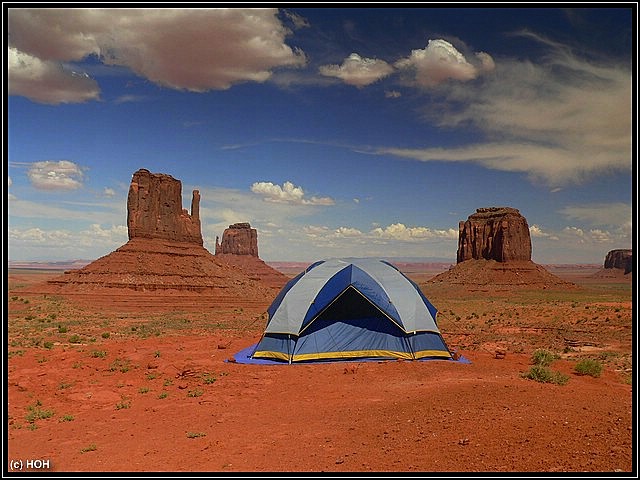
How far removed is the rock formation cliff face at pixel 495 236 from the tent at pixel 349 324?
323 feet

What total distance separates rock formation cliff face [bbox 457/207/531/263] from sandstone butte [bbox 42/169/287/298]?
59.0 m

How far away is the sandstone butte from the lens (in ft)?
223

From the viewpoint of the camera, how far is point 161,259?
75312mm

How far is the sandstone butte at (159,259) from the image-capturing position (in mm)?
67875

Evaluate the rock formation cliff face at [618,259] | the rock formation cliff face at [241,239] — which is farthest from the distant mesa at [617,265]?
the rock formation cliff face at [241,239]

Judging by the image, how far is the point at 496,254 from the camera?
360 ft

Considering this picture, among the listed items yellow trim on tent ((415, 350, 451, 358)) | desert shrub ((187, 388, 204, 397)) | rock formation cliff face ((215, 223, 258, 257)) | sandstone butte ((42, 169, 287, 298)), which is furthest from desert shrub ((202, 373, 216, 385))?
rock formation cliff face ((215, 223, 258, 257))

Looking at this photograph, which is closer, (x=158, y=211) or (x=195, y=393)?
(x=195, y=393)

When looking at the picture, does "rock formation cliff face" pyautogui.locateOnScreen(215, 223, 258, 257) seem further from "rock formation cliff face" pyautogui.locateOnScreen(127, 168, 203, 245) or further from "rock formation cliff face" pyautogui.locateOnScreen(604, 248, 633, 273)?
"rock formation cliff face" pyautogui.locateOnScreen(604, 248, 633, 273)

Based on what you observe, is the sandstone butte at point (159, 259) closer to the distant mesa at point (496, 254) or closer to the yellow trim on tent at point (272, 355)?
the distant mesa at point (496, 254)

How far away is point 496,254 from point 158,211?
3032 inches

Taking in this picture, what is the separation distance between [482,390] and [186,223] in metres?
82.1

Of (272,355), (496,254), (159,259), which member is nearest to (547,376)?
(272,355)

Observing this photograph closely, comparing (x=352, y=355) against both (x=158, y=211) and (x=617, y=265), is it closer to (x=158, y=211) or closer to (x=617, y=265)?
(x=158, y=211)
